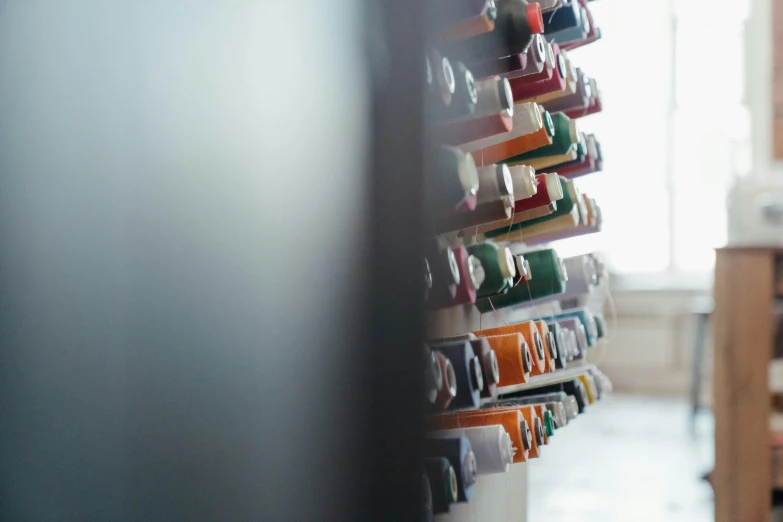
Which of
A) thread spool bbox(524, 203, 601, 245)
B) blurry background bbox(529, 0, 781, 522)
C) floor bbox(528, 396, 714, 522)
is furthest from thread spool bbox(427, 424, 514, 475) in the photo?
blurry background bbox(529, 0, 781, 522)

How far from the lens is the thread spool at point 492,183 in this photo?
1.66 ft

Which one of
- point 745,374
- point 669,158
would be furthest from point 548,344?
point 669,158

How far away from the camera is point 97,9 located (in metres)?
0.45

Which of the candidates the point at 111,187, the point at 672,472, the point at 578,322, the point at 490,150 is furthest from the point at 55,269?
the point at 672,472

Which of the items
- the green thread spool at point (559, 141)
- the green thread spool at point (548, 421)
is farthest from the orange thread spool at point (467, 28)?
the green thread spool at point (548, 421)

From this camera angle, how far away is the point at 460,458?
45cm

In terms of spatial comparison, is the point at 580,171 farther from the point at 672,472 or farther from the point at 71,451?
the point at 672,472

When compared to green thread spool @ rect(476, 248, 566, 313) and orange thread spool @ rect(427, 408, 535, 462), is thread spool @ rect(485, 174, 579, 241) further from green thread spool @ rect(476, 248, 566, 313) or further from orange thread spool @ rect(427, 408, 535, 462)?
orange thread spool @ rect(427, 408, 535, 462)

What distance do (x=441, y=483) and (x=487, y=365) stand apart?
89 millimetres

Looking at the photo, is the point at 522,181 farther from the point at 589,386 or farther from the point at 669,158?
the point at 669,158

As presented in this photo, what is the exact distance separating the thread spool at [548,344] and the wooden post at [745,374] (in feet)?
3.27

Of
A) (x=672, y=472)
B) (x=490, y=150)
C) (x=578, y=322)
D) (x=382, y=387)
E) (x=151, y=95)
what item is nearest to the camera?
(x=382, y=387)

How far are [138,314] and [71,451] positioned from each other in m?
0.09

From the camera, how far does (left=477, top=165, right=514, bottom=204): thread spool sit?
1.66 ft
